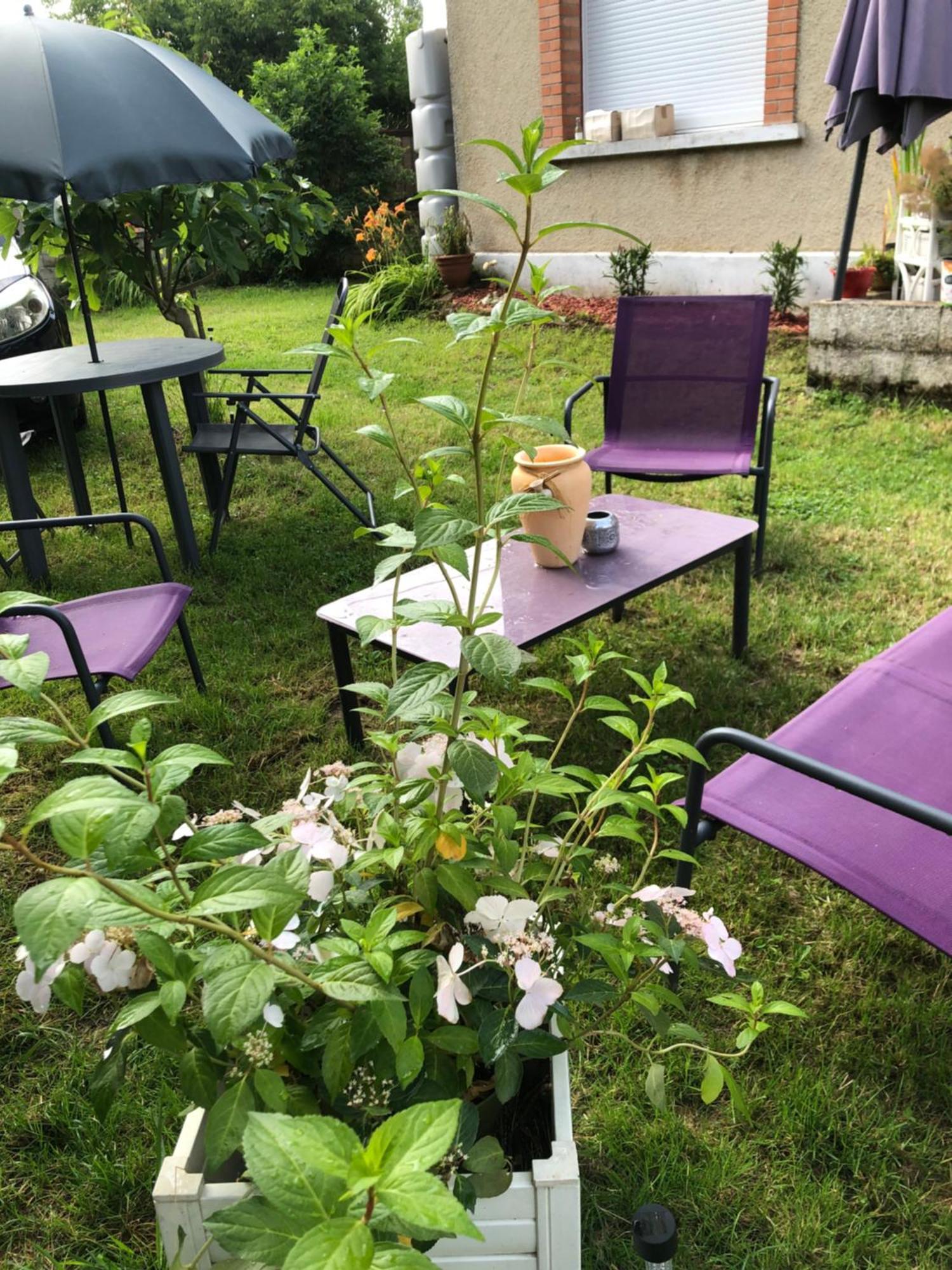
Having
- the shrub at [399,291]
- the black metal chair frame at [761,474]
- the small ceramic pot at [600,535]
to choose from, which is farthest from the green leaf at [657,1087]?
the shrub at [399,291]

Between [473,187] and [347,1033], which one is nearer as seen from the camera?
[347,1033]

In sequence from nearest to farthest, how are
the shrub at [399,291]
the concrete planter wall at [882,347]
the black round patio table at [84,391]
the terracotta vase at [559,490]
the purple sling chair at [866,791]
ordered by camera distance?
the purple sling chair at [866,791] → the terracotta vase at [559,490] → the black round patio table at [84,391] → the concrete planter wall at [882,347] → the shrub at [399,291]

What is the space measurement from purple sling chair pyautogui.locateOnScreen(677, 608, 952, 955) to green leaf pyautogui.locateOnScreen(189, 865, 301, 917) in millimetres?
852

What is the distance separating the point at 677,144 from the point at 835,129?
47.2 inches

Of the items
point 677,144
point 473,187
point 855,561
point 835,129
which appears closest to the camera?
point 855,561

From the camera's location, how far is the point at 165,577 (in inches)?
115

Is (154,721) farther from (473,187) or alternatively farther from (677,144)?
(473,187)

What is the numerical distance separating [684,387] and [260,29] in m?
17.9

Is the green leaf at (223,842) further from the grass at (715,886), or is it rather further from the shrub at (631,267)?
the shrub at (631,267)

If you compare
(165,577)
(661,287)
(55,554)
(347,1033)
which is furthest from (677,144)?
(347,1033)

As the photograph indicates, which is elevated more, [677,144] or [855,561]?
[677,144]

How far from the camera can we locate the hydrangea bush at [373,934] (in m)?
0.76

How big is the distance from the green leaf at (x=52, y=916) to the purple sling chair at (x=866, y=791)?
1038 mm

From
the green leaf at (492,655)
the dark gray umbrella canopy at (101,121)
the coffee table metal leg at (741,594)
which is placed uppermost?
the dark gray umbrella canopy at (101,121)
